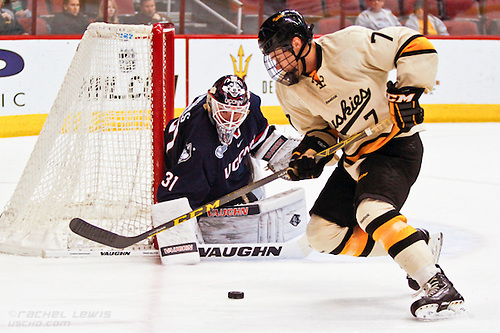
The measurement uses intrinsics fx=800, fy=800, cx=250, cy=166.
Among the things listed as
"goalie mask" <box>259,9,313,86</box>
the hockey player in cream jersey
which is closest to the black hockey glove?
the hockey player in cream jersey

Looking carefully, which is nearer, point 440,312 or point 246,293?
point 440,312

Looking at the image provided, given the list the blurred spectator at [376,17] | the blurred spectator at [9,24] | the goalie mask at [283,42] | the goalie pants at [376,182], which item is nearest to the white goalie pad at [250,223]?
the goalie pants at [376,182]

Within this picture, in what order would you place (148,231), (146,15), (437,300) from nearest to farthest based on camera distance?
1. (437,300)
2. (148,231)
3. (146,15)

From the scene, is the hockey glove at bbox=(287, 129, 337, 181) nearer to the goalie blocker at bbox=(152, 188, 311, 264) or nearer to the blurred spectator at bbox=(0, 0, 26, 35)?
the goalie blocker at bbox=(152, 188, 311, 264)

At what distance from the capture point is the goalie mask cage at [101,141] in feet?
10.2

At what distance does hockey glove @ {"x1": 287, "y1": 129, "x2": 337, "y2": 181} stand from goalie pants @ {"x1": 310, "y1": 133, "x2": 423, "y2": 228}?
78 mm

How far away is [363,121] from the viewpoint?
2.52 meters

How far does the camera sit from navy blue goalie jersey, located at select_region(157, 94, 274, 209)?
3.04 m

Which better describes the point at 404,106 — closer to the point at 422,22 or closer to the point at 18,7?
the point at 18,7

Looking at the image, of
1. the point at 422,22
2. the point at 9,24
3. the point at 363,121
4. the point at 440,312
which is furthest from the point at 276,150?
the point at 422,22

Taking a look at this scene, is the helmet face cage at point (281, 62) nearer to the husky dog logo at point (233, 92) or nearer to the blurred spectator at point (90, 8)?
the husky dog logo at point (233, 92)

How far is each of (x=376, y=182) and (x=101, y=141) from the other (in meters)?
1.32

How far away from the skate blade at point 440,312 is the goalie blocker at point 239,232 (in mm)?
889

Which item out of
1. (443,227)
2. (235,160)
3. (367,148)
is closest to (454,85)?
(443,227)
